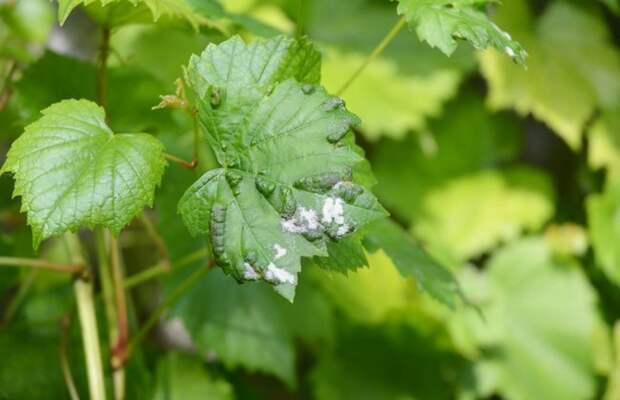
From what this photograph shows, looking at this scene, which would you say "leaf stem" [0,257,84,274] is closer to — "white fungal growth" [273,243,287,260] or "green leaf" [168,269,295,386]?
"green leaf" [168,269,295,386]

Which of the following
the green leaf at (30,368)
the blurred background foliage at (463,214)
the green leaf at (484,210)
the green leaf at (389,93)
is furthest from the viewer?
the green leaf at (484,210)

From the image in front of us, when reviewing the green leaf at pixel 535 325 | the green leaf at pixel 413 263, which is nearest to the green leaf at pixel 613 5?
the green leaf at pixel 535 325

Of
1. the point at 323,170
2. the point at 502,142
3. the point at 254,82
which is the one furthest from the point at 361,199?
the point at 502,142

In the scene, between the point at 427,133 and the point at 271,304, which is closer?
the point at 271,304

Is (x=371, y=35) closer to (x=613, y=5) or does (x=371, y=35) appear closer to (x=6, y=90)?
(x=613, y=5)

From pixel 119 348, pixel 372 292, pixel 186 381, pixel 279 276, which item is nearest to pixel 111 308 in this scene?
pixel 119 348

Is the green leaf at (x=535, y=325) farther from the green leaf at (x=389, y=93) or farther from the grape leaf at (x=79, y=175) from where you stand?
the grape leaf at (x=79, y=175)

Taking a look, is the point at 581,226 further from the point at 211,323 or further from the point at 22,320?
the point at 22,320
